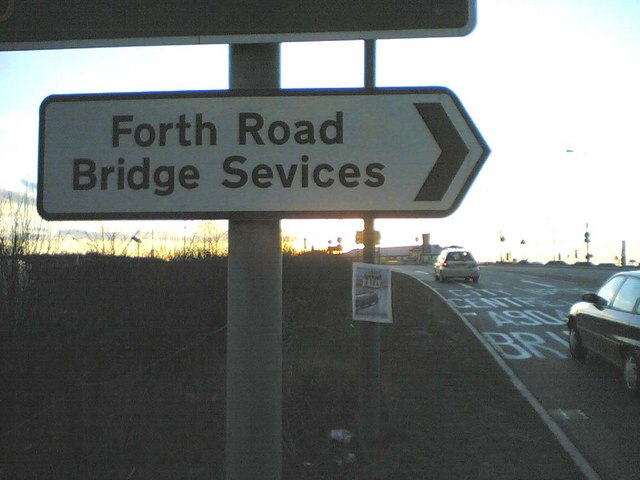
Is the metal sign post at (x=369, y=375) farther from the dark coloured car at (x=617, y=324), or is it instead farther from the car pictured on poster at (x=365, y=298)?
the dark coloured car at (x=617, y=324)

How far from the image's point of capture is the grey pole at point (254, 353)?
1.66 meters

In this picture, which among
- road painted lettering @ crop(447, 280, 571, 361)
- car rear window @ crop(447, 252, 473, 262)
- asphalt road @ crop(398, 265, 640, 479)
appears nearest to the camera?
asphalt road @ crop(398, 265, 640, 479)

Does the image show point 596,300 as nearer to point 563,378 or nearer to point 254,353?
point 563,378

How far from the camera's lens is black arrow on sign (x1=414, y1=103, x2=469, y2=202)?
5.16 feet

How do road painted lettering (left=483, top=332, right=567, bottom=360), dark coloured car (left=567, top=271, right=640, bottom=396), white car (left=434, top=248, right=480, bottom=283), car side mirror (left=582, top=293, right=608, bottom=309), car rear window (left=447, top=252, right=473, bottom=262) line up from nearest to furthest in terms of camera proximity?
1. dark coloured car (left=567, top=271, right=640, bottom=396)
2. car side mirror (left=582, top=293, right=608, bottom=309)
3. road painted lettering (left=483, top=332, right=567, bottom=360)
4. white car (left=434, top=248, right=480, bottom=283)
5. car rear window (left=447, top=252, right=473, bottom=262)

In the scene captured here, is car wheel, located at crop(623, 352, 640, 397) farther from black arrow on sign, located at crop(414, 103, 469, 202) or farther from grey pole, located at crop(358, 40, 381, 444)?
black arrow on sign, located at crop(414, 103, 469, 202)

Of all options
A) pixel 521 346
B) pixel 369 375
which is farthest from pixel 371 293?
pixel 521 346

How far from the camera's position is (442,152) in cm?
159

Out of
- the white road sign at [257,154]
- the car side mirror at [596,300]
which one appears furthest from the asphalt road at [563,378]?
the white road sign at [257,154]

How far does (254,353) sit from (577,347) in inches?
390

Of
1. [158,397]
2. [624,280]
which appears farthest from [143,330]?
[624,280]

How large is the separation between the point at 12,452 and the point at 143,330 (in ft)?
7.95

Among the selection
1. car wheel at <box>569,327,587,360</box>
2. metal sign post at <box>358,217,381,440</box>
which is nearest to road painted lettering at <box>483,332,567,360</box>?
car wheel at <box>569,327,587,360</box>

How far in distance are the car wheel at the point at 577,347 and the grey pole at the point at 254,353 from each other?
381 inches
